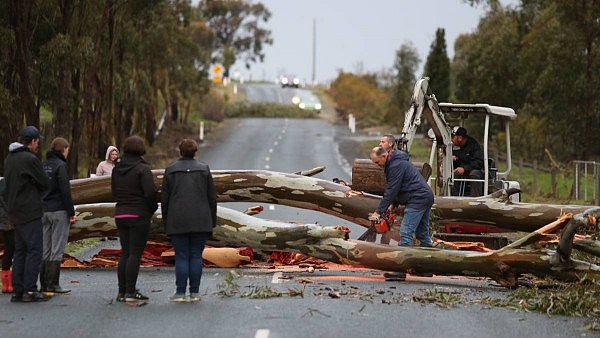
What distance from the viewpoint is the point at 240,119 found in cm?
8794

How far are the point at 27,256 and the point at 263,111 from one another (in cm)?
8060

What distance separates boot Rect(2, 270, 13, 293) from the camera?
14055 millimetres

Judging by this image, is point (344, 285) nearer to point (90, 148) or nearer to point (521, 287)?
point (521, 287)

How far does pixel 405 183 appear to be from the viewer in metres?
15.0

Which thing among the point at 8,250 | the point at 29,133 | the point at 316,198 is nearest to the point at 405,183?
the point at 316,198

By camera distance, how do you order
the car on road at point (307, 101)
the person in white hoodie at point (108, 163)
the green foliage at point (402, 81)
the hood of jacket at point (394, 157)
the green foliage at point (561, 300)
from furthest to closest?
1. the car on road at point (307, 101)
2. the green foliage at point (402, 81)
3. the person in white hoodie at point (108, 163)
4. the hood of jacket at point (394, 157)
5. the green foliage at point (561, 300)

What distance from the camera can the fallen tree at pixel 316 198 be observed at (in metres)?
17.6

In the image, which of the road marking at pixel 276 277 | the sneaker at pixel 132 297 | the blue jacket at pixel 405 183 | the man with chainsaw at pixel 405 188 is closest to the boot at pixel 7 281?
the sneaker at pixel 132 297

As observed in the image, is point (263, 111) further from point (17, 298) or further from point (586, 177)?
point (17, 298)

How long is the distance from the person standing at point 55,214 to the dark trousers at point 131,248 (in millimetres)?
847

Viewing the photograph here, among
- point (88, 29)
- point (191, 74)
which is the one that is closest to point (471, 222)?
point (88, 29)

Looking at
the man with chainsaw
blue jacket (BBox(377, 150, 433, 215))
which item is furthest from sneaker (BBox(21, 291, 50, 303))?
blue jacket (BBox(377, 150, 433, 215))

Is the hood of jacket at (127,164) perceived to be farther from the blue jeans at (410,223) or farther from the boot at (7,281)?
the blue jeans at (410,223)

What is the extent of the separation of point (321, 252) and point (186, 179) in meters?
2.99
